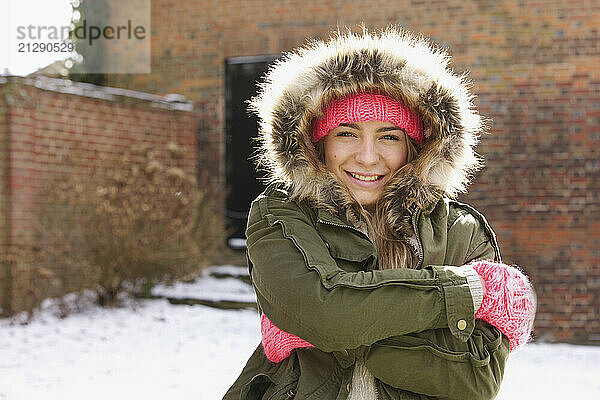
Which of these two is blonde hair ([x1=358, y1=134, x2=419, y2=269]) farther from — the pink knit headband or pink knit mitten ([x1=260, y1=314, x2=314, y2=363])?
pink knit mitten ([x1=260, y1=314, x2=314, y2=363])

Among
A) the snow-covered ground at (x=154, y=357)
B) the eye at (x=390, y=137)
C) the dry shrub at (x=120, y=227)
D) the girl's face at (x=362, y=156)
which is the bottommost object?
the snow-covered ground at (x=154, y=357)

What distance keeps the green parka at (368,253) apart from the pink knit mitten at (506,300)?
0.05 meters

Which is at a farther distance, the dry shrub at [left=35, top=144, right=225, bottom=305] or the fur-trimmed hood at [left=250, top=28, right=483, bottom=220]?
the dry shrub at [left=35, top=144, right=225, bottom=305]

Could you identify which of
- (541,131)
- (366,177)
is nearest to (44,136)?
(541,131)

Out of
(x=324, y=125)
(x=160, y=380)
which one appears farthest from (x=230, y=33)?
(x=324, y=125)

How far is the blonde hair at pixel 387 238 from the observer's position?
2.20 meters

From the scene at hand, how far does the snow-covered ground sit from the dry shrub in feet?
1.16

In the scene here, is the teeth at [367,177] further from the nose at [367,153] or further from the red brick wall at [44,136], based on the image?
the red brick wall at [44,136]

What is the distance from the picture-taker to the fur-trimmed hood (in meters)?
2.21

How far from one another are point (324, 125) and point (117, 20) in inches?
323

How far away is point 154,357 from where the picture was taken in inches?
256

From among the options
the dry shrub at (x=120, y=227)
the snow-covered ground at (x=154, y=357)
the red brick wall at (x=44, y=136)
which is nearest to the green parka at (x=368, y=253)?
the snow-covered ground at (x=154, y=357)

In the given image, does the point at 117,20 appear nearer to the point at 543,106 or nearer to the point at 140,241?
the point at 140,241

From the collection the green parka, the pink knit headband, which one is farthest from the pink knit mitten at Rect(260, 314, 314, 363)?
the pink knit headband
